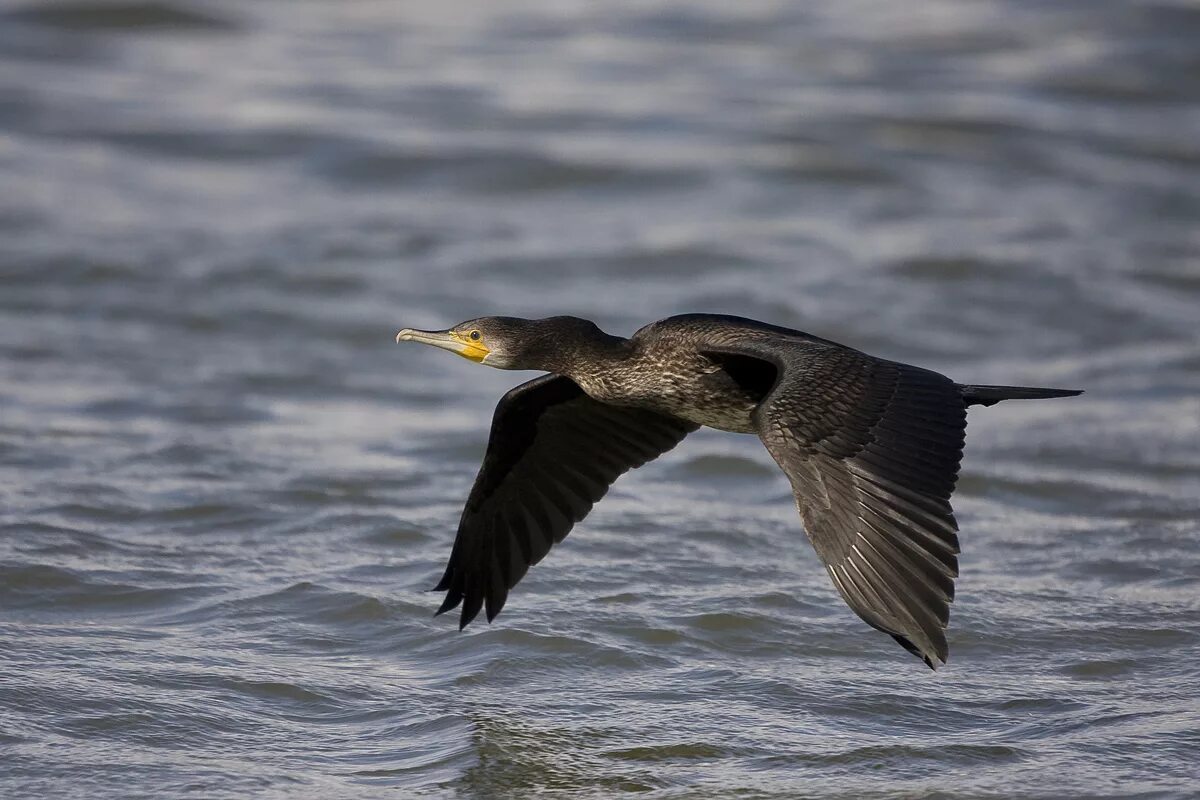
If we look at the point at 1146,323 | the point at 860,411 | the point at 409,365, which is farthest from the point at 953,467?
the point at 1146,323

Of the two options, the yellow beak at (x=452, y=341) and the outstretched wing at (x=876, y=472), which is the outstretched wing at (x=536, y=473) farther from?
the outstretched wing at (x=876, y=472)

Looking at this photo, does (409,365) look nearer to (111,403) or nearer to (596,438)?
(111,403)

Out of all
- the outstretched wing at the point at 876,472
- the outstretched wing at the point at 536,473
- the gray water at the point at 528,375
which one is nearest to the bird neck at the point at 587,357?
the outstretched wing at the point at 536,473

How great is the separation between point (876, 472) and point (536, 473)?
191 cm

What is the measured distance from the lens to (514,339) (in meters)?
6.29

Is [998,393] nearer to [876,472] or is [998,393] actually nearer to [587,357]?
[876,472]

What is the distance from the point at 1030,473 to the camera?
853 centimetres

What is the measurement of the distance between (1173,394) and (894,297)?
2361 millimetres

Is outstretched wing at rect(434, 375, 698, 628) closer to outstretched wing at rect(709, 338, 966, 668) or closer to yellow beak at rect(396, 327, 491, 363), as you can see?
yellow beak at rect(396, 327, 491, 363)

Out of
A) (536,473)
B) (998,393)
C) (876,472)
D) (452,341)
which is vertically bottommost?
(536,473)

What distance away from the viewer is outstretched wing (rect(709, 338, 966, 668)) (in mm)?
4633

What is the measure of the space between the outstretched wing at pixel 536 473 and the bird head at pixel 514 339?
161 mm

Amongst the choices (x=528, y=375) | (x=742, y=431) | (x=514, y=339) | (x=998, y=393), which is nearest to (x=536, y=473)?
(x=514, y=339)

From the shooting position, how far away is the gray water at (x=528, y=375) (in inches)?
218
